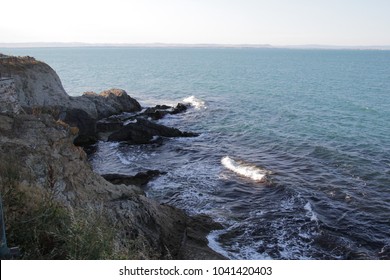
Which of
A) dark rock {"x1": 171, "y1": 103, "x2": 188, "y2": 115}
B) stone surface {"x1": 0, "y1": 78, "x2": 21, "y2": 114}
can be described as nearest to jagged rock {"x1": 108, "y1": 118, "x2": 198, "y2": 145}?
dark rock {"x1": 171, "y1": 103, "x2": 188, "y2": 115}

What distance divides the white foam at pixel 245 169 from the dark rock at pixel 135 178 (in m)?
5.29

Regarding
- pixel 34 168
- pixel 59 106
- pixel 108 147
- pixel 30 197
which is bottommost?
pixel 108 147

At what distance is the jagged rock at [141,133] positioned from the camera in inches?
1378

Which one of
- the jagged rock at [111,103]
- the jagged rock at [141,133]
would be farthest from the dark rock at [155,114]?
the jagged rock at [141,133]

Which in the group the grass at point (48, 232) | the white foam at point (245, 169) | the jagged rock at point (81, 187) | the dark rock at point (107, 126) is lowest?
the dark rock at point (107, 126)

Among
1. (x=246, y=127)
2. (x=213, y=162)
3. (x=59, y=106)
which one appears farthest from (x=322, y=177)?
(x=59, y=106)

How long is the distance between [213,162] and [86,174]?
1539 cm

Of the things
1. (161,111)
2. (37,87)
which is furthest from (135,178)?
(161,111)

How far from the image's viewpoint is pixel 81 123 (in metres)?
35.1

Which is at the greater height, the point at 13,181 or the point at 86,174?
the point at 13,181

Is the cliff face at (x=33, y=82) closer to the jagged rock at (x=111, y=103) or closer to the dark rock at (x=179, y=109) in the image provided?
the jagged rock at (x=111, y=103)

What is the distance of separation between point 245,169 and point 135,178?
8.07 meters

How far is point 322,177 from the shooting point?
25109 mm

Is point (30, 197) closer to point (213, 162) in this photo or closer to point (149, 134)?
point (213, 162)
